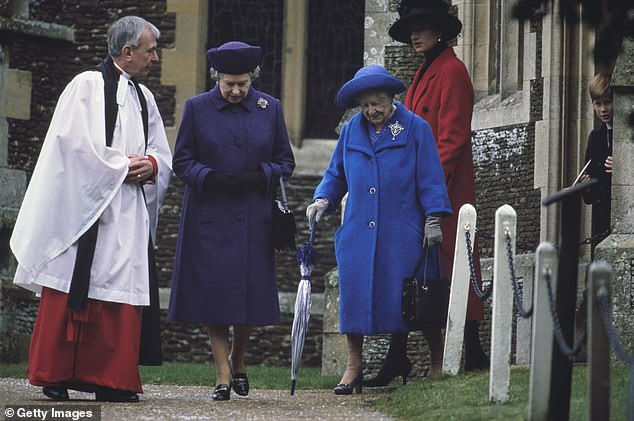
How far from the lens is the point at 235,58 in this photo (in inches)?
354

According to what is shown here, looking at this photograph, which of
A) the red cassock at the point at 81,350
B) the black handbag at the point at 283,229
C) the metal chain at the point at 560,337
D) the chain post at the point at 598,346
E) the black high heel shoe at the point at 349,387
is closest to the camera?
the chain post at the point at 598,346

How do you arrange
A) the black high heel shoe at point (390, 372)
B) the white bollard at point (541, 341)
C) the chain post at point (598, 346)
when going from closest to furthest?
the chain post at point (598, 346), the white bollard at point (541, 341), the black high heel shoe at point (390, 372)

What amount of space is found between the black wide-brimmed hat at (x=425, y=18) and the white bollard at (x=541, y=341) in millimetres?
3413

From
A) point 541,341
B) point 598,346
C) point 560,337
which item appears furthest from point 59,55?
point 598,346

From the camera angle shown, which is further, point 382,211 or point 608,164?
point 608,164

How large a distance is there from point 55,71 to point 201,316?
25.3 ft

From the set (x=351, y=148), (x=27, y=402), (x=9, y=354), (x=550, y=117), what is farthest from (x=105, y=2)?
(x=27, y=402)

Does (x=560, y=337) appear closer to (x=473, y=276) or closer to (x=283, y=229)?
(x=473, y=276)

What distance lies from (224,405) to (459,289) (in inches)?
62.7

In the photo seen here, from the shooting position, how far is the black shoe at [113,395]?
8.62 meters

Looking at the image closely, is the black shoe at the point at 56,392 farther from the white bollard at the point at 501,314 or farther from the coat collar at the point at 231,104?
the white bollard at the point at 501,314

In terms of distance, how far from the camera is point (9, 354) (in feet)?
47.3

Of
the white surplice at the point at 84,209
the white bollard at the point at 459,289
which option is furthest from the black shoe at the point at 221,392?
the white bollard at the point at 459,289

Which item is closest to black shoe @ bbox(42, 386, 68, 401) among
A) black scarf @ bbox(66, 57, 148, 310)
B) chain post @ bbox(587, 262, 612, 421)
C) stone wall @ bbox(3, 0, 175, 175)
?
black scarf @ bbox(66, 57, 148, 310)
